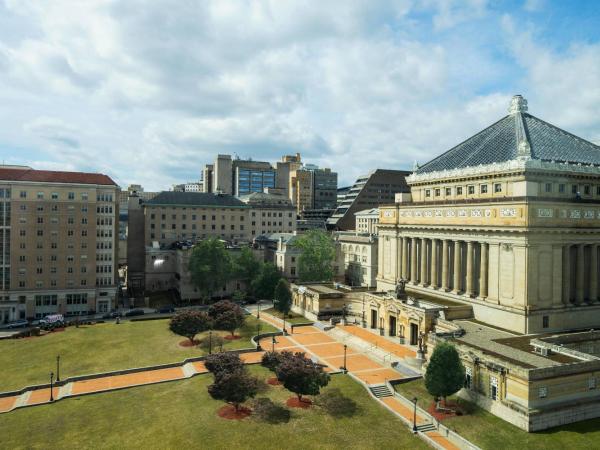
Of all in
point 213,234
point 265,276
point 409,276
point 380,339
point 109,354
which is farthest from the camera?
point 213,234

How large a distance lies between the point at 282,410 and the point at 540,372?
2592 cm

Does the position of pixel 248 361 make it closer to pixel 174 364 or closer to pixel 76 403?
pixel 174 364

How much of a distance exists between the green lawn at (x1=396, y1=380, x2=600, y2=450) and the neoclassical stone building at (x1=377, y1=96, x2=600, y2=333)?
19787 mm

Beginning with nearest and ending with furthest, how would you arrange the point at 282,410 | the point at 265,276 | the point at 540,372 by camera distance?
the point at 540,372 → the point at 282,410 → the point at 265,276

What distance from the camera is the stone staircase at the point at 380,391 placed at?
169 feet

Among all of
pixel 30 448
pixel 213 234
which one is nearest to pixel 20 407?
pixel 30 448

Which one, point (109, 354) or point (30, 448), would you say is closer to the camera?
point (30, 448)

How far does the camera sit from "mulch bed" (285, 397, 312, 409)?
1895 inches

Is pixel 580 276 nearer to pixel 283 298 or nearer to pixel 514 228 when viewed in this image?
pixel 514 228

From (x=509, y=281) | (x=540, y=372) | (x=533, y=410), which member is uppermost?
(x=509, y=281)

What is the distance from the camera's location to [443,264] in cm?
7762

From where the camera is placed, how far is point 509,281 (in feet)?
211

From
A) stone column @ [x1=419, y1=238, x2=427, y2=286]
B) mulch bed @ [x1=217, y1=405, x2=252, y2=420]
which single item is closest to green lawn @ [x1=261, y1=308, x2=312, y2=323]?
stone column @ [x1=419, y1=238, x2=427, y2=286]

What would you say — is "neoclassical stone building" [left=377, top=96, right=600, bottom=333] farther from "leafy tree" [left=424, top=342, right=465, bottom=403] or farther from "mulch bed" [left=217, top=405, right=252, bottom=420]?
"mulch bed" [left=217, top=405, right=252, bottom=420]
